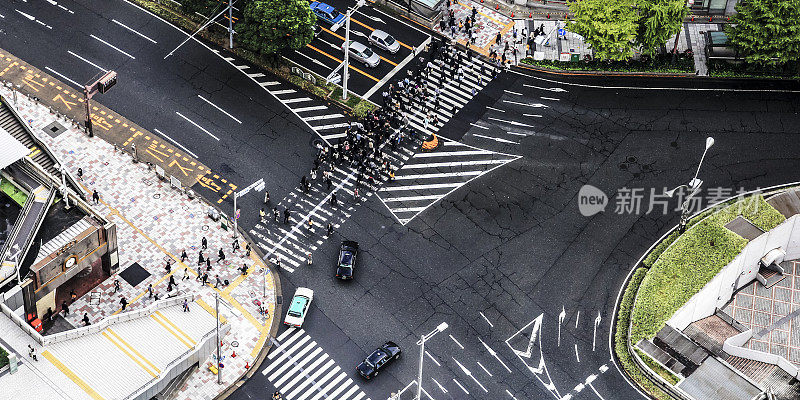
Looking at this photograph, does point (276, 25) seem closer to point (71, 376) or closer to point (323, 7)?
point (323, 7)

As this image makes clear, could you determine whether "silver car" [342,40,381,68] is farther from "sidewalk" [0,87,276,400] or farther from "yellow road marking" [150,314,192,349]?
"yellow road marking" [150,314,192,349]

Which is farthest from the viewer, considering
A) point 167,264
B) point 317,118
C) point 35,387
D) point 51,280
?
point 317,118

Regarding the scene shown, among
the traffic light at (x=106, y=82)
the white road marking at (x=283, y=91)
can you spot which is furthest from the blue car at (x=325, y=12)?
the traffic light at (x=106, y=82)

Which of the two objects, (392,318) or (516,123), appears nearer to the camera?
(392,318)

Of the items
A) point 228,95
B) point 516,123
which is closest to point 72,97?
point 228,95

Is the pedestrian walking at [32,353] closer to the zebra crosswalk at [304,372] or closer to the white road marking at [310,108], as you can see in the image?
the zebra crosswalk at [304,372]

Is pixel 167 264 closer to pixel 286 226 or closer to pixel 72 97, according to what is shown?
pixel 286 226
